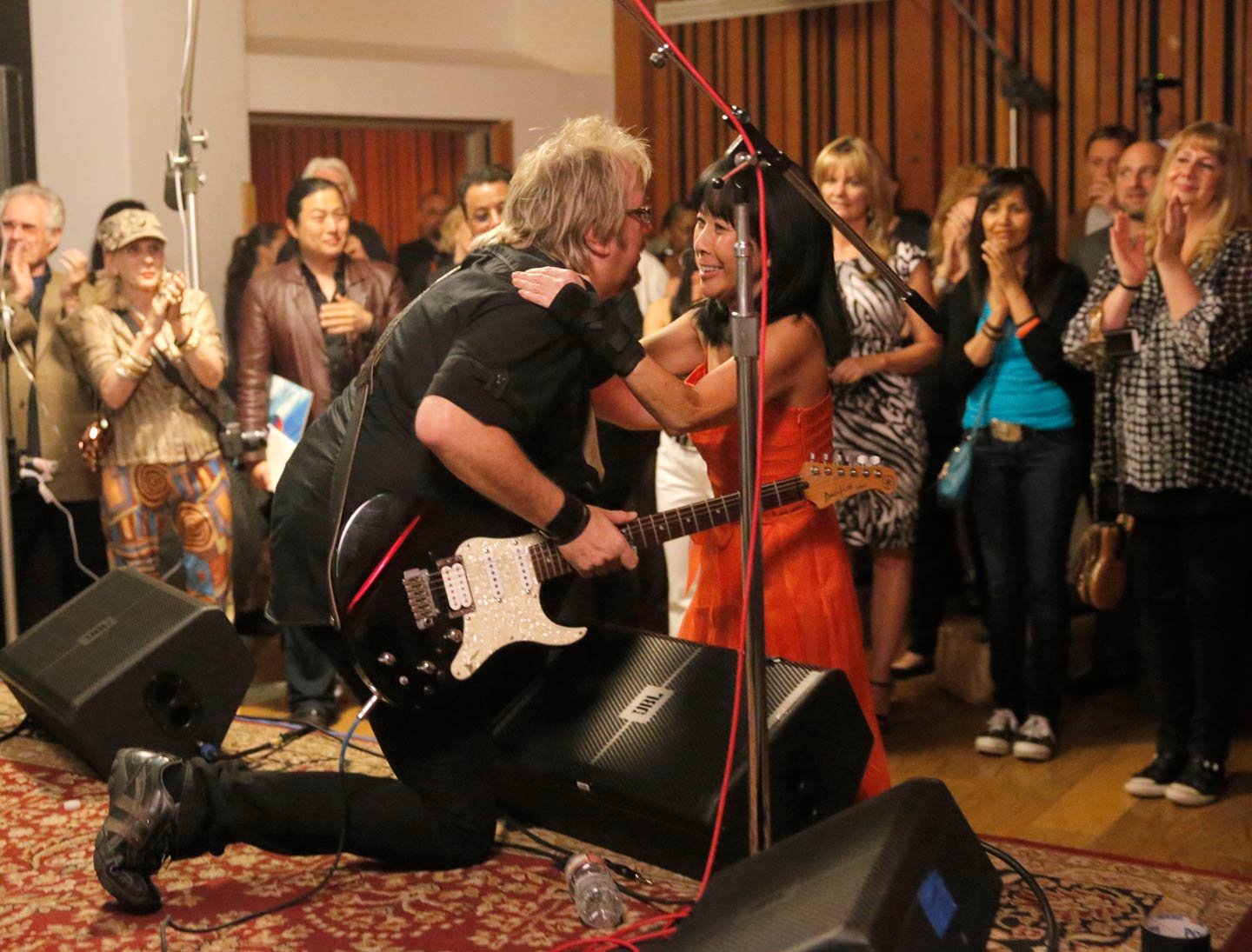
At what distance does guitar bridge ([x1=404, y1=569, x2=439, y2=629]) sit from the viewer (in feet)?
9.05

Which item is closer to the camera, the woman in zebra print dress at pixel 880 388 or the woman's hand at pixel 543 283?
the woman's hand at pixel 543 283

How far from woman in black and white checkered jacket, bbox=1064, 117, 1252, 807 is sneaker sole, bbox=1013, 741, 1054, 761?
1.00 ft

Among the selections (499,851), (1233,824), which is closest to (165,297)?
(499,851)

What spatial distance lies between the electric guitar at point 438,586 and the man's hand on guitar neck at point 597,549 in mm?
78

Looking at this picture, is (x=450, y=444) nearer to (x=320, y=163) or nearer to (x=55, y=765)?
(x=55, y=765)

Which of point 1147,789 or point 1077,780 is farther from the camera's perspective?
point 1077,780

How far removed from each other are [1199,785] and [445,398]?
2238 millimetres

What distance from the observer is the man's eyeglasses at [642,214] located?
2.81 metres

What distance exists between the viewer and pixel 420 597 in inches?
109

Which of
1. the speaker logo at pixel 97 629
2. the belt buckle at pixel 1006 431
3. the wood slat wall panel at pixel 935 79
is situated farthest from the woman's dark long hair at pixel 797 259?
the wood slat wall panel at pixel 935 79

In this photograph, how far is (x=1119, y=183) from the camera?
4.85 metres

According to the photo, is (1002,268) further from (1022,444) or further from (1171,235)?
(1171,235)

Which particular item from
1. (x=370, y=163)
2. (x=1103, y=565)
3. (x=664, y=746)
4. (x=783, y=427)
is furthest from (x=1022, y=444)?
(x=370, y=163)

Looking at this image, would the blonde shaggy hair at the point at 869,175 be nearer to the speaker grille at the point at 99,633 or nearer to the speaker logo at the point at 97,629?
the speaker grille at the point at 99,633
